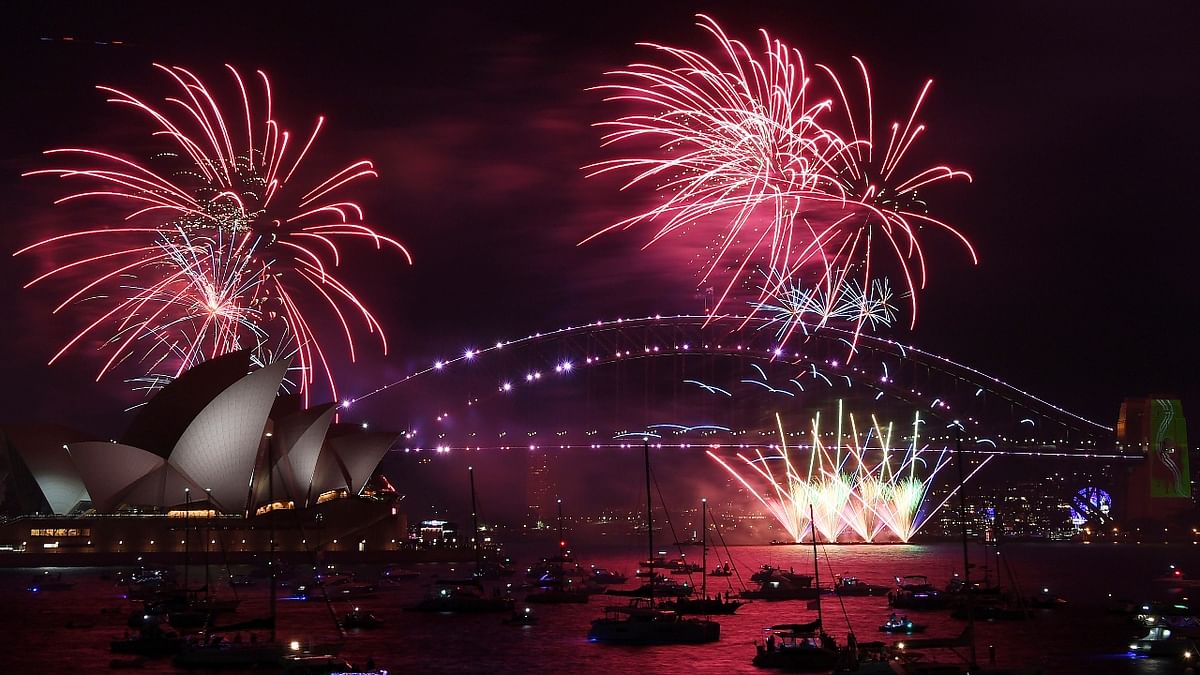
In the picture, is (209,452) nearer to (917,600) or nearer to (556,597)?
(556,597)

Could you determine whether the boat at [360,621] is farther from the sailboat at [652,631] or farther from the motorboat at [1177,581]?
the motorboat at [1177,581]

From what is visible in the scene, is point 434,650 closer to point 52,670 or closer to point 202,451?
point 52,670

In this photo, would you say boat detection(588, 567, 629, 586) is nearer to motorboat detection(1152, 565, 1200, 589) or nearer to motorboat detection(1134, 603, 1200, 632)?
motorboat detection(1134, 603, 1200, 632)

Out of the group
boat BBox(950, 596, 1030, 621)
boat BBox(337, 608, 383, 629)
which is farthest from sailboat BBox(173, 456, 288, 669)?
boat BBox(950, 596, 1030, 621)

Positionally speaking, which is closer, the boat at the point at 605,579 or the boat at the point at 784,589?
the boat at the point at 784,589

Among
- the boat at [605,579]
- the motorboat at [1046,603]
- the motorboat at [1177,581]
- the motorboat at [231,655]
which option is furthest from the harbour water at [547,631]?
the boat at [605,579]

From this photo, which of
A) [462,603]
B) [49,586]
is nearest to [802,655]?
[462,603]
